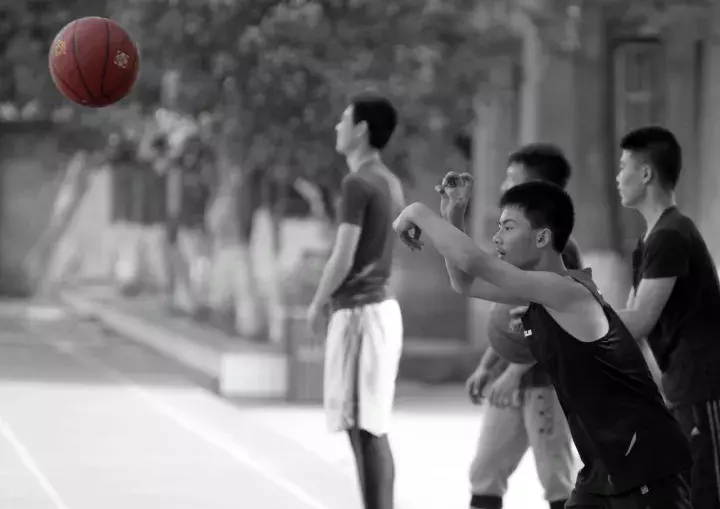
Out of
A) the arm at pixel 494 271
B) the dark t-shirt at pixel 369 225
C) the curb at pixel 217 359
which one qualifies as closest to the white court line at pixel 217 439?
the curb at pixel 217 359

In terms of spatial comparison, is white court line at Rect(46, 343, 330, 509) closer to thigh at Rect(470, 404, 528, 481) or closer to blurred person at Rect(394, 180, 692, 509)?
thigh at Rect(470, 404, 528, 481)

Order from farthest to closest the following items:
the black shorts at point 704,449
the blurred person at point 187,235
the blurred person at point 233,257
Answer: the blurred person at point 187,235
the blurred person at point 233,257
the black shorts at point 704,449

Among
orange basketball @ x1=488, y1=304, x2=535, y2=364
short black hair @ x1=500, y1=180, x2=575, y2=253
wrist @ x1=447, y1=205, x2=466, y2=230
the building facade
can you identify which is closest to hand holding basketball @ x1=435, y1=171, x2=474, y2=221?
wrist @ x1=447, y1=205, x2=466, y2=230

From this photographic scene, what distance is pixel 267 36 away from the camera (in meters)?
17.0

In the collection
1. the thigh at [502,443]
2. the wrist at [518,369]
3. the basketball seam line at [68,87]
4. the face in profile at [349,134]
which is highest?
the basketball seam line at [68,87]

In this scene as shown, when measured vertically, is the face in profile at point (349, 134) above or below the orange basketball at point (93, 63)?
below

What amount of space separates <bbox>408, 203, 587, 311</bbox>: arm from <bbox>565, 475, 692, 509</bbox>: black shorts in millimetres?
670

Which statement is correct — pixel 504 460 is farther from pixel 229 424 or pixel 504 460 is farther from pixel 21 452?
pixel 229 424

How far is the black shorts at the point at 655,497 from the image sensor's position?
539 centimetres

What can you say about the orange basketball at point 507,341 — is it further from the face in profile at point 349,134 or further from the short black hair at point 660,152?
the face in profile at point 349,134

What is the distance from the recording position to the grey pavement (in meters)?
10.2

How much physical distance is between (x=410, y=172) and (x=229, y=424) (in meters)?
7.29

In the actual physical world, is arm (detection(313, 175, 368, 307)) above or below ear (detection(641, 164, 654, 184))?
below

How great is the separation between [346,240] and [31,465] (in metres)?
4.48
